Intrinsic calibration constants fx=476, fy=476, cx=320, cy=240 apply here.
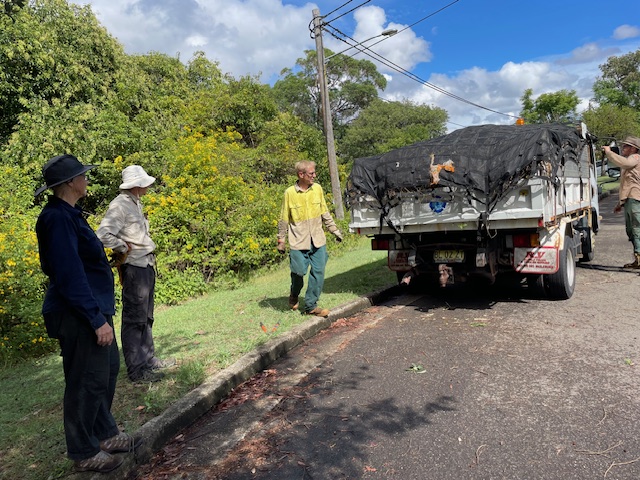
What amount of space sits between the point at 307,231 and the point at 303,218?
17 cm

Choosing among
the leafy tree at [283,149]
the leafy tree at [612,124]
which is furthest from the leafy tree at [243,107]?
the leafy tree at [612,124]

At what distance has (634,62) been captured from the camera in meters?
52.8

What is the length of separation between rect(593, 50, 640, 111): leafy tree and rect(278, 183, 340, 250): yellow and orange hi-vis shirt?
173ft

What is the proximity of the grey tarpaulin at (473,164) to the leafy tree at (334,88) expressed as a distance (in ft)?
119

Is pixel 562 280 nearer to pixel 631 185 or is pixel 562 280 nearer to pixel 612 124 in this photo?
pixel 631 185

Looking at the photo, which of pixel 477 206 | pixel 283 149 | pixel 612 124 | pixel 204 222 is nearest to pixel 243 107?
pixel 283 149

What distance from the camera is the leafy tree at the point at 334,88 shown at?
4344 centimetres

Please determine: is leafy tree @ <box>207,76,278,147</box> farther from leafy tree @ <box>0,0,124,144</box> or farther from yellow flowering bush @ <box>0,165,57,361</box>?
yellow flowering bush @ <box>0,165,57,361</box>

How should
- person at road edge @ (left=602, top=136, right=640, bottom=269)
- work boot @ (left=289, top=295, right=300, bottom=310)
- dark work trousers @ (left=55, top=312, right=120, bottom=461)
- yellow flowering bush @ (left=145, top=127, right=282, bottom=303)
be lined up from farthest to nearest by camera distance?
yellow flowering bush @ (left=145, top=127, right=282, bottom=303), person at road edge @ (left=602, top=136, right=640, bottom=269), work boot @ (left=289, top=295, right=300, bottom=310), dark work trousers @ (left=55, top=312, right=120, bottom=461)

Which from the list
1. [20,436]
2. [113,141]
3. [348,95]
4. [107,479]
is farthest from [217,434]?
[348,95]

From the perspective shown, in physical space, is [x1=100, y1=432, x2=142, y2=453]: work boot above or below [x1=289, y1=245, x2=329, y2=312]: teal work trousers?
below

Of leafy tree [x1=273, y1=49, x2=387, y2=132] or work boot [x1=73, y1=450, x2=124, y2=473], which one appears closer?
work boot [x1=73, y1=450, x2=124, y2=473]

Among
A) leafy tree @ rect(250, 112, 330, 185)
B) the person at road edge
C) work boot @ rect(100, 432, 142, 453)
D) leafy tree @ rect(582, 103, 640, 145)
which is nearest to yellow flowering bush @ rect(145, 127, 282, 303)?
leafy tree @ rect(250, 112, 330, 185)

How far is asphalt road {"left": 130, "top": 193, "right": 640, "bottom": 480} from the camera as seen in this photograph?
9.02 ft
